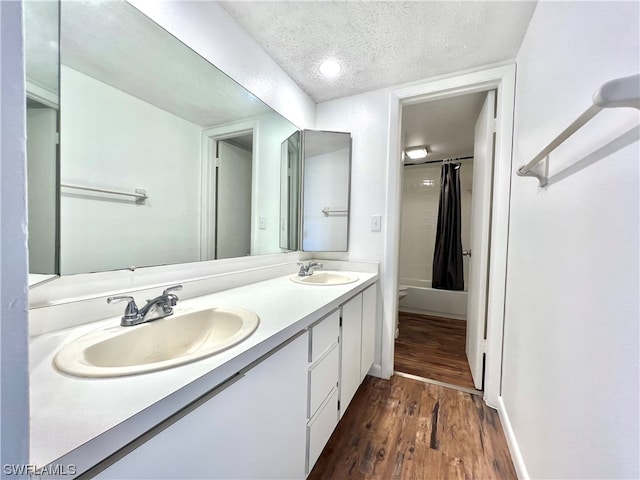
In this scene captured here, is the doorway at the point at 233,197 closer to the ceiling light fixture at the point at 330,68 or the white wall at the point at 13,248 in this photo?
the ceiling light fixture at the point at 330,68

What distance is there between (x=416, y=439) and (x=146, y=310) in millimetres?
1413

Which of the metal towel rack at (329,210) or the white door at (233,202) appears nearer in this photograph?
the white door at (233,202)

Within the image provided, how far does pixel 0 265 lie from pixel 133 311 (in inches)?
25.4

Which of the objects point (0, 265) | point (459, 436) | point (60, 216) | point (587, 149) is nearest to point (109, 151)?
point (60, 216)

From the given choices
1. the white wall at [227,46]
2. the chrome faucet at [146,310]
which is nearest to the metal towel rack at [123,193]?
the chrome faucet at [146,310]

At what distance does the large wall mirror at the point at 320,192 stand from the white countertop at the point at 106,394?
3.99 ft

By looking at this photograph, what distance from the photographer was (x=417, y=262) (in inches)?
151

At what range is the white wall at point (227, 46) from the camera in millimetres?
1008

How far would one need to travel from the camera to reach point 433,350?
88.8 inches

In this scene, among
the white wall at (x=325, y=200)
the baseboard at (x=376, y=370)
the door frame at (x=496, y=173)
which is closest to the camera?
the door frame at (x=496, y=173)

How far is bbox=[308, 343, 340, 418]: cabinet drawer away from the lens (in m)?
0.95

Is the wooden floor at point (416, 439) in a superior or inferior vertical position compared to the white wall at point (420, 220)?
inferior

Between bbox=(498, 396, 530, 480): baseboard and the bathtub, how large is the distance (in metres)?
1.70

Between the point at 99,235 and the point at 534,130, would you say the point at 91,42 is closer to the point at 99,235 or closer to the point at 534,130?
the point at 99,235
